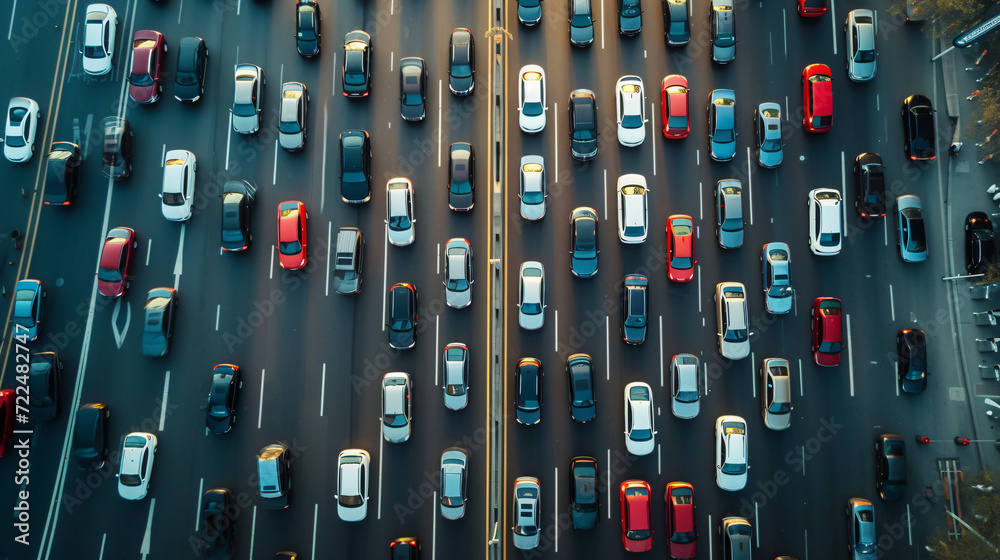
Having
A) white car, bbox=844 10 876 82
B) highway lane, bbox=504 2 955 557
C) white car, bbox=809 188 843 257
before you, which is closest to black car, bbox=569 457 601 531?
highway lane, bbox=504 2 955 557

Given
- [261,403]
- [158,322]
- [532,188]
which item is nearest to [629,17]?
[532,188]

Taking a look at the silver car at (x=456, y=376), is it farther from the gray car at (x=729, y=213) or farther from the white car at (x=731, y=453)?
the gray car at (x=729, y=213)

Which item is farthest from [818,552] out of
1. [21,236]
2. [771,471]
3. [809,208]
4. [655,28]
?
[21,236]

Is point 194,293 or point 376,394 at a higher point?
point 194,293

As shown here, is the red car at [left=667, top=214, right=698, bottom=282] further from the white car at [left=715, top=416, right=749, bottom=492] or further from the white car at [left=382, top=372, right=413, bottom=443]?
the white car at [left=382, top=372, right=413, bottom=443]

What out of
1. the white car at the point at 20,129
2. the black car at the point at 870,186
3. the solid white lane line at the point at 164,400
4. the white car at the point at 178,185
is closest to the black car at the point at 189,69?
the white car at the point at 178,185

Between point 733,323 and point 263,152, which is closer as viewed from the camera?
point 733,323

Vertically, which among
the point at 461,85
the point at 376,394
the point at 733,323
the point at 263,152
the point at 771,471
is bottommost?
the point at 771,471

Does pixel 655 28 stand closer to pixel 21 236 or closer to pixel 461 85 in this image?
pixel 461 85
